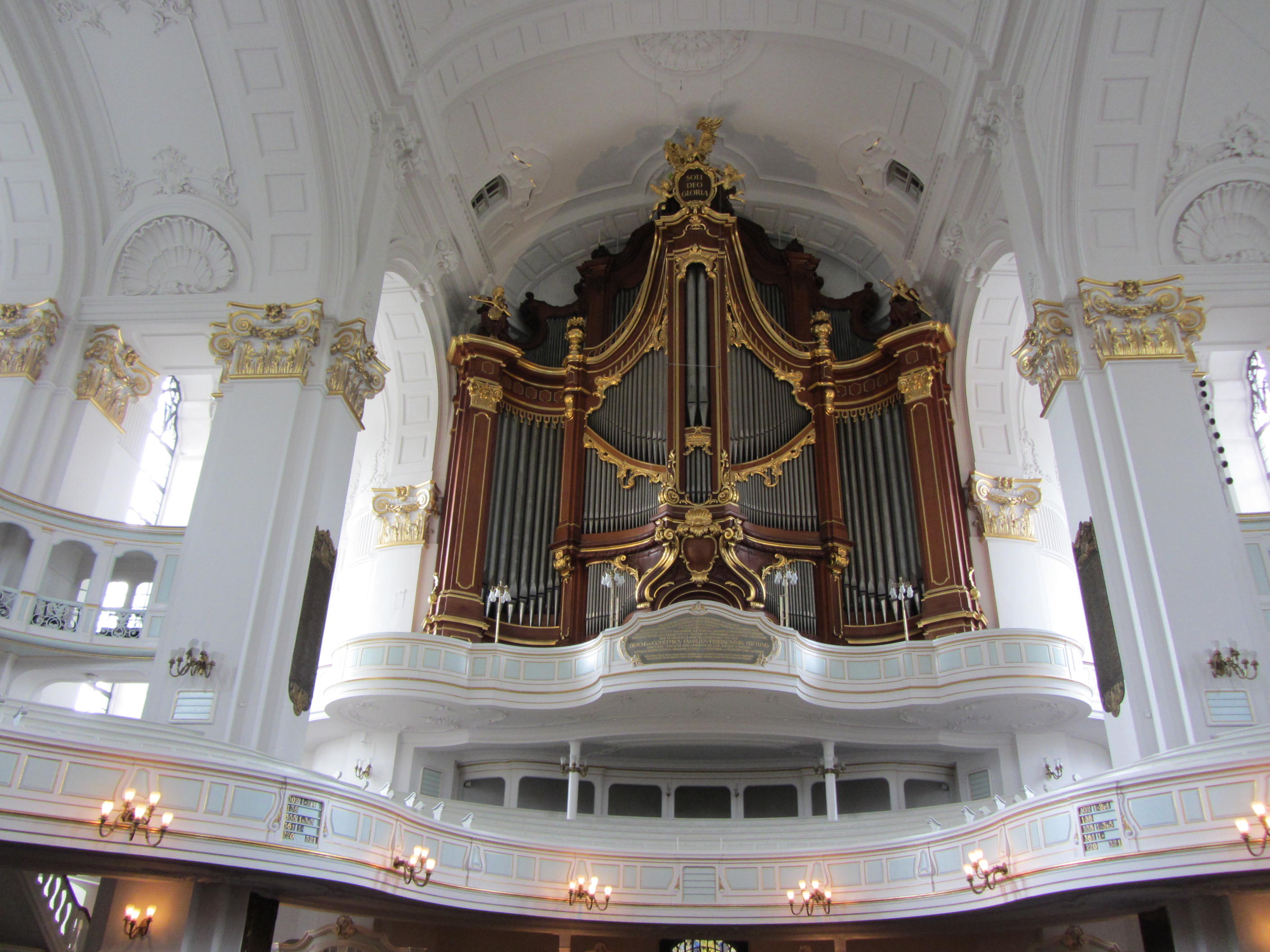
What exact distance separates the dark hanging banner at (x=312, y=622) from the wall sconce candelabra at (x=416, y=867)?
2427 millimetres

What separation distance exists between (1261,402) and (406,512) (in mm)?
15227

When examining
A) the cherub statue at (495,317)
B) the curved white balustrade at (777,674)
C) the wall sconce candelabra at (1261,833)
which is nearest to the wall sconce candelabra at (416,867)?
the curved white balustrade at (777,674)

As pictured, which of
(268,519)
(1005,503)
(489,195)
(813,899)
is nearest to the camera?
(268,519)

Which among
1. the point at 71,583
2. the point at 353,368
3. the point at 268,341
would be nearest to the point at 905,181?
the point at 353,368

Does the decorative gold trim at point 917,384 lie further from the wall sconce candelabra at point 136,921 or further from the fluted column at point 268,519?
the wall sconce candelabra at point 136,921

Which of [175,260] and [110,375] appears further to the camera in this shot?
[175,260]

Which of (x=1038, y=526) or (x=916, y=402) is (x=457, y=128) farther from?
(x=1038, y=526)

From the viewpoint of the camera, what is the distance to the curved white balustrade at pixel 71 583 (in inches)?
508

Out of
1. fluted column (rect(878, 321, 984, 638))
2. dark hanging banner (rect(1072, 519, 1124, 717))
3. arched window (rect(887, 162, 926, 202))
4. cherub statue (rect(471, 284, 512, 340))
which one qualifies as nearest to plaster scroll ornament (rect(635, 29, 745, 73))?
arched window (rect(887, 162, 926, 202))

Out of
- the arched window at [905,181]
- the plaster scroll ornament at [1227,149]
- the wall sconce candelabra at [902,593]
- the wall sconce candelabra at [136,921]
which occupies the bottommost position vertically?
the wall sconce candelabra at [136,921]

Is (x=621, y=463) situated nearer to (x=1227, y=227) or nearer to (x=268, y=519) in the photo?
(x=268, y=519)

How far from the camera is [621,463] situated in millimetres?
19672

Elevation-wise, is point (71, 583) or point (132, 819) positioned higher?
point (71, 583)

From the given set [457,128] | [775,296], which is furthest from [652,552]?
[457,128]
